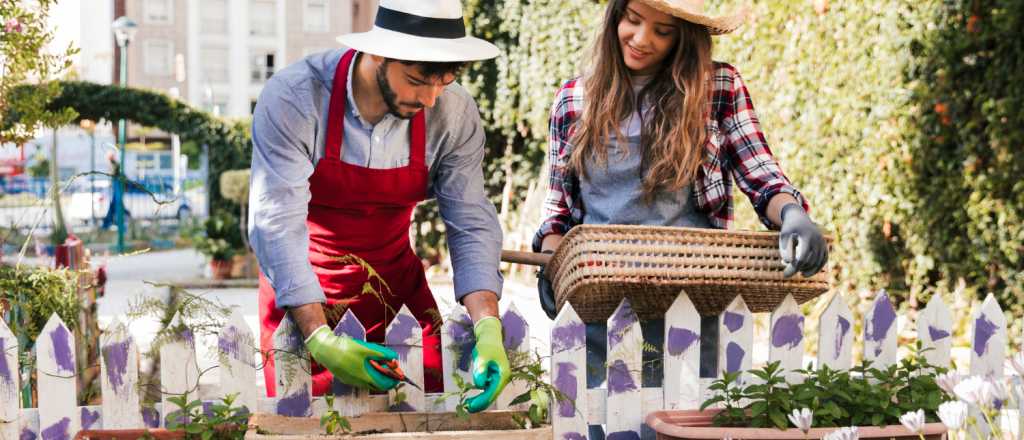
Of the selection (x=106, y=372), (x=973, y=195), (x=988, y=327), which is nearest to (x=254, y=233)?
(x=106, y=372)

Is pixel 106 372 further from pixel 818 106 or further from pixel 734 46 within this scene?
pixel 734 46

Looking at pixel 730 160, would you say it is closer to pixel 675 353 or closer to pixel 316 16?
pixel 675 353

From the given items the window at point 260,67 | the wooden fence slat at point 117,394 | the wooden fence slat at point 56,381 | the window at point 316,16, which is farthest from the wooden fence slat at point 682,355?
the window at point 316,16

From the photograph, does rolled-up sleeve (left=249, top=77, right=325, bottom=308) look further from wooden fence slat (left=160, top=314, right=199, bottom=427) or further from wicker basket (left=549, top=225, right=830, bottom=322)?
wicker basket (left=549, top=225, right=830, bottom=322)

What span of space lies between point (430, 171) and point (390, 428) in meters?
0.61

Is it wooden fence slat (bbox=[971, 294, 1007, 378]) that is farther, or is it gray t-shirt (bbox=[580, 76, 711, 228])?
wooden fence slat (bbox=[971, 294, 1007, 378])

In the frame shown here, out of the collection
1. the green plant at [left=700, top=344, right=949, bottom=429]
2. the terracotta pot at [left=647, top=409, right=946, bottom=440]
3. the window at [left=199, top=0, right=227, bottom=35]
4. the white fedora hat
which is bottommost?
the terracotta pot at [left=647, top=409, right=946, bottom=440]

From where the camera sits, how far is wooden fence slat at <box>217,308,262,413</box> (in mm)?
2367

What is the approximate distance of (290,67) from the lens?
230 cm

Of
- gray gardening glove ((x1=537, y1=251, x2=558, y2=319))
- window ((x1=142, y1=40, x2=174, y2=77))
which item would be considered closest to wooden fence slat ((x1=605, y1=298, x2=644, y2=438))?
gray gardening glove ((x1=537, y1=251, x2=558, y2=319))

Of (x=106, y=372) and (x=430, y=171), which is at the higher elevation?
(x=430, y=171)

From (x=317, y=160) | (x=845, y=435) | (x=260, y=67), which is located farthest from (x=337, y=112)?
(x=260, y=67)

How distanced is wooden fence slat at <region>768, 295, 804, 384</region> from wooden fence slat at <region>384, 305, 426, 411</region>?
82 cm

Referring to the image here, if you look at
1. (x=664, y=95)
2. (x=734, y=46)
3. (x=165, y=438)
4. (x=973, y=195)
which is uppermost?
(x=734, y=46)
